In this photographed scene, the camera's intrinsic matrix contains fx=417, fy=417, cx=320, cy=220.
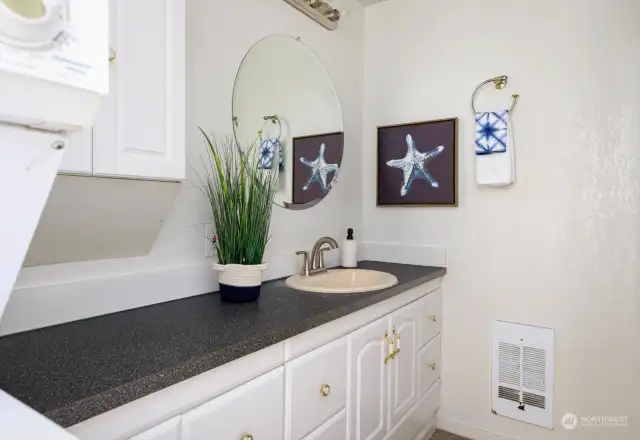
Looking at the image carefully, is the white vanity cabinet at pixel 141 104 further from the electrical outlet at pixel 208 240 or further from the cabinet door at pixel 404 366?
the cabinet door at pixel 404 366

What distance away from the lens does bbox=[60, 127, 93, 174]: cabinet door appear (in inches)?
36.4

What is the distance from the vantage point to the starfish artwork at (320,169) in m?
2.11

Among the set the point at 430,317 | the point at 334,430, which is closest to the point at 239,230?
the point at 334,430

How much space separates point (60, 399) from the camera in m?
0.69

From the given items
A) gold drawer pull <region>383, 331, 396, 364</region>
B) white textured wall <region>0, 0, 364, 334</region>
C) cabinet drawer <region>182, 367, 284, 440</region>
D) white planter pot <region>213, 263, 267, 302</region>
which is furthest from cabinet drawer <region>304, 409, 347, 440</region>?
white textured wall <region>0, 0, 364, 334</region>

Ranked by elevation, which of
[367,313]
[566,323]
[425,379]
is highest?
[367,313]

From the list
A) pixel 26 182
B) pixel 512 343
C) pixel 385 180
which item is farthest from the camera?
pixel 385 180

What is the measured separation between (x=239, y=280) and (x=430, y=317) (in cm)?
114

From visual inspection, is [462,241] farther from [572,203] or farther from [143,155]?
[143,155]

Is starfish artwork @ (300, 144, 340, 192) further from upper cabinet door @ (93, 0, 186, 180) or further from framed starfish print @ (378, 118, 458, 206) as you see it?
upper cabinet door @ (93, 0, 186, 180)

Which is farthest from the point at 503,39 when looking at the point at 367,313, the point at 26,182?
the point at 26,182

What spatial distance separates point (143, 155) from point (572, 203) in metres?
1.83

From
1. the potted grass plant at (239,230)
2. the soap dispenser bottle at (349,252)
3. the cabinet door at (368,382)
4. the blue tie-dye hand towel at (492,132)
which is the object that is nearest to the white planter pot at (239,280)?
the potted grass plant at (239,230)

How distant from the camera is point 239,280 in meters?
1.41
